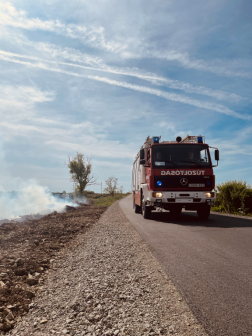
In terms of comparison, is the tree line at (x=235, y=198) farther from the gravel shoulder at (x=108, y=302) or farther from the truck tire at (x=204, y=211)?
the gravel shoulder at (x=108, y=302)

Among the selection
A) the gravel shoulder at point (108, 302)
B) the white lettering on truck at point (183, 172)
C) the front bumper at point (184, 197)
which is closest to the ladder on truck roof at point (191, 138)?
the white lettering on truck at point (183, 172)

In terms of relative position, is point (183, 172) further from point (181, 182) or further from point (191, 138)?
point (191, 138)

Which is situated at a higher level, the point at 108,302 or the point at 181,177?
the point at 181,177

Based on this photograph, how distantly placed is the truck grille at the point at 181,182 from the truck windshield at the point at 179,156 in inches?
19.3

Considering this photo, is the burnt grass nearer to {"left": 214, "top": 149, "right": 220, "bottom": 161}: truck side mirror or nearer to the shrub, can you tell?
{"left": 214, "top": 149, "right": 220, "bottom": 161}: truck side mirror

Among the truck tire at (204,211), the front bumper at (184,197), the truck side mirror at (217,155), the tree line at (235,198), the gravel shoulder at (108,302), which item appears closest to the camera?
the gravel shoulder at (108,302)

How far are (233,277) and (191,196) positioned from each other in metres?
6.56

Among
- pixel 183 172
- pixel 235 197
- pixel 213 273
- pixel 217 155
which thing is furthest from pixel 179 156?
pixel 213 273

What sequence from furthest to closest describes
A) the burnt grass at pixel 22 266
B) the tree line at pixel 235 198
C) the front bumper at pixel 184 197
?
the tree line at pixel 235 198, the front bumper at pixel 184 197, the burnt grass at pixel 22 266

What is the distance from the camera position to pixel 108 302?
3076mm

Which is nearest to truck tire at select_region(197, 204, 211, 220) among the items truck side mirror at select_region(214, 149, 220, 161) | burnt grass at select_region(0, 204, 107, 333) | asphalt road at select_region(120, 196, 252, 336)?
truck side mirror at select_region(214, 149, 220, 161)

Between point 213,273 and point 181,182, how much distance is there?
6443 millimetres

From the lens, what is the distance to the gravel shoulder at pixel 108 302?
2.53m

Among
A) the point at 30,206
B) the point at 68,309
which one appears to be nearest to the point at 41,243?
the point at 68,309
